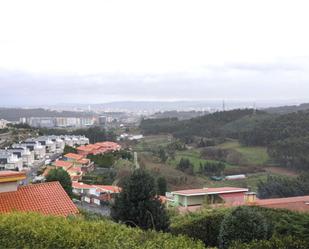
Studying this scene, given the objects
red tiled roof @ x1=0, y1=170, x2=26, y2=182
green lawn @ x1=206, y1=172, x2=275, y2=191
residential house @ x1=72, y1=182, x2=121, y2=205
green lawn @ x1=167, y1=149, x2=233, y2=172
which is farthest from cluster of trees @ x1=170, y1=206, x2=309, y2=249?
green lawn @ x1=167, y1=149, x2=233, y2=172

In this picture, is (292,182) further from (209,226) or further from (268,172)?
(209,226)

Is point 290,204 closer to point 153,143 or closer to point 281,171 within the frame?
point 281,171

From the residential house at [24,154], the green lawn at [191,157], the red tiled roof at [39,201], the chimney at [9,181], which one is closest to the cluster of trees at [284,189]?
the green lawn at [191,157]

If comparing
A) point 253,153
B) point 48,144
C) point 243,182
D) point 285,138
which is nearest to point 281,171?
point 285,138

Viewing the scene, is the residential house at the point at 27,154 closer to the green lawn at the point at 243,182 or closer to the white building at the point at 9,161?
the white building at the point at 9,161

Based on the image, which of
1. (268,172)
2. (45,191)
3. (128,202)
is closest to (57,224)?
(128,202)
